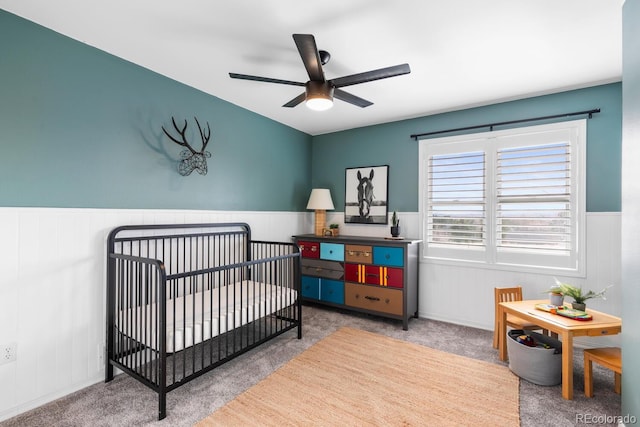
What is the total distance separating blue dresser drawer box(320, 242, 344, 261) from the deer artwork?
1.62 meters

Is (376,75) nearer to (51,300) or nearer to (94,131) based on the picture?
(94,131)

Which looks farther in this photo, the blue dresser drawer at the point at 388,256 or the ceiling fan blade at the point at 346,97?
the blue dresser drawer at the point at 388,256

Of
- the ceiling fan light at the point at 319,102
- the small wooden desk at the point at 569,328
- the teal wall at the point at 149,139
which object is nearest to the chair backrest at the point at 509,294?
the small wooden desk at the point at 569,328

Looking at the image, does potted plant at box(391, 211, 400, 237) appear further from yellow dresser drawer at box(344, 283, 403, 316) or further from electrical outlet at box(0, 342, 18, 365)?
electrical outlet at box(0, 342, 18, 365)

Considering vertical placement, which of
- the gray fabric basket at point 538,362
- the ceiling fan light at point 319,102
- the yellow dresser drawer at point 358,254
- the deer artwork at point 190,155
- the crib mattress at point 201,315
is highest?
the ceiling fan light at point 319,102

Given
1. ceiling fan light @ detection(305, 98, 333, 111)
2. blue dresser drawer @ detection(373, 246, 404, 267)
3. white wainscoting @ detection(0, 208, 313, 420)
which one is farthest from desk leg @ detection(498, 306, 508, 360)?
white wainscoting @ detection(0, 208, 313, 420)

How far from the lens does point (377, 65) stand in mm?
2455

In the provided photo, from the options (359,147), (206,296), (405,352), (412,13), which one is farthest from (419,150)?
(206,296)

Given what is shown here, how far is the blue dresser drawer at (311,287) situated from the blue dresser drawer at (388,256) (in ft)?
2.77

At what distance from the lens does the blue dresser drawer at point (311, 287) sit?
380 centimetres

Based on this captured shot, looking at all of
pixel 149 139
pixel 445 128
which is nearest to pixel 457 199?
pixel 445 128

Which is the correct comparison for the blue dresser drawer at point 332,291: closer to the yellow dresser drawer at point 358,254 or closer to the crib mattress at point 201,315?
the yellow dresser drawer at point 358,254

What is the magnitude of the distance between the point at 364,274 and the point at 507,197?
1.69 m

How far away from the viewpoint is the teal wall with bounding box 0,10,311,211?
187 cm
